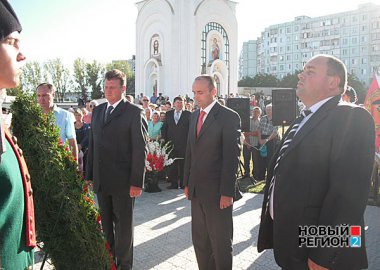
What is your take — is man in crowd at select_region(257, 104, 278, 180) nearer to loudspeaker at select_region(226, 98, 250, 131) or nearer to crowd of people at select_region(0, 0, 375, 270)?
loudspeaker at select_region(226, 98, 250, 131)

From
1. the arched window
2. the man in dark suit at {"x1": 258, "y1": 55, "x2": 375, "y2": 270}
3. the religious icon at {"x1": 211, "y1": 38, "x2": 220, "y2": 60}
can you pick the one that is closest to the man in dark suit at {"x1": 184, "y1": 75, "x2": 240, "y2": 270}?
the man in dark suit at {"x1": 258, "y1": 55, "x2": 375, "y2": 270}

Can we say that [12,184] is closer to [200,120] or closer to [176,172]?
[200,120]

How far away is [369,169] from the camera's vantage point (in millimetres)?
2391

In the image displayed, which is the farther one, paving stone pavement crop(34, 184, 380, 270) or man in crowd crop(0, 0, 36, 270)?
paving stone pavement crop(34, 184, 380, 270)

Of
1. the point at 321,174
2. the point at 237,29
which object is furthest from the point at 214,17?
the point at 321,174

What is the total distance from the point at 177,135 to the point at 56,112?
441cm

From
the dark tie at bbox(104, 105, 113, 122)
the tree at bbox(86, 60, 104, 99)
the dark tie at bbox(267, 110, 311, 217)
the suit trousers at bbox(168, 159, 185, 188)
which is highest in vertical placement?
the tree at bbox(86, 60, 104, 99)

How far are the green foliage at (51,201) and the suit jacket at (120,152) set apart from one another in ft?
5.41

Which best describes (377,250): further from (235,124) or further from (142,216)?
(142,216)

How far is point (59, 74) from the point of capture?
6066cm

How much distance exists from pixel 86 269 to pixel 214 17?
44.1 m

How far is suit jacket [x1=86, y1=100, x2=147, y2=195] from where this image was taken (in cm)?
431

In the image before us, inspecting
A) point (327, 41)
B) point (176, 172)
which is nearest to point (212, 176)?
point (176, 172)

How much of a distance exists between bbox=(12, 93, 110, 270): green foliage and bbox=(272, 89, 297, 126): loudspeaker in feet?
25.6
